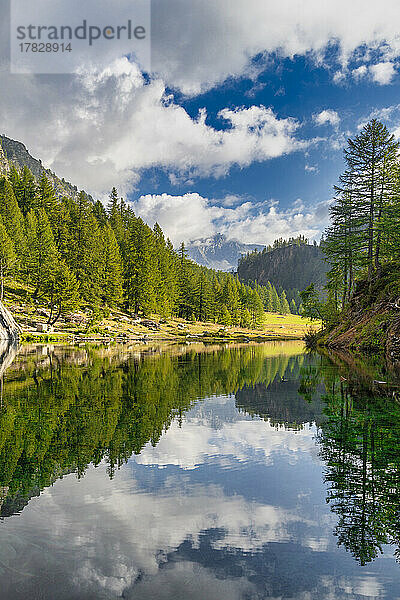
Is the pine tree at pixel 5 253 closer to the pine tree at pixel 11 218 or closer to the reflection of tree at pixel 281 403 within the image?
the pine tree at pixel 11 218

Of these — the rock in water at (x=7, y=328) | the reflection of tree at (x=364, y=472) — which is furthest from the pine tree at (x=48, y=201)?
the reflection of tree at (x=364, y=472)

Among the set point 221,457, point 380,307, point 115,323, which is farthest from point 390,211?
point 115,323

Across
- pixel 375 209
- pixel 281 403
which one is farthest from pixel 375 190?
pixel 281 403

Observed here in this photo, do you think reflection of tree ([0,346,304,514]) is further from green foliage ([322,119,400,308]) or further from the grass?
the grass

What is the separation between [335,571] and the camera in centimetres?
389

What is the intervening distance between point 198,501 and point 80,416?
5.93 metres

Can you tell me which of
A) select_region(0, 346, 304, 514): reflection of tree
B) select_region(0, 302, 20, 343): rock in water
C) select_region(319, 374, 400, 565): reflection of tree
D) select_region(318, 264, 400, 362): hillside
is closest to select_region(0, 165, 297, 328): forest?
select_region(0, 302, 20, 343): rock in water

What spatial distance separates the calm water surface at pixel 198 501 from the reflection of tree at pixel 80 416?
0.05 meters

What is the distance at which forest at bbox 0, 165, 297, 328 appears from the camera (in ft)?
204

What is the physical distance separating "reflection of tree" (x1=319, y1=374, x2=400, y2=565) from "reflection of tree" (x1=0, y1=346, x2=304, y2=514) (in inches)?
159

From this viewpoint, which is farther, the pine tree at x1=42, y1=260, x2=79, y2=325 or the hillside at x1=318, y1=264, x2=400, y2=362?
the pine tree at x1=42, y1=260, x2=79, y2=325

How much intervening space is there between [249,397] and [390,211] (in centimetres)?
2942

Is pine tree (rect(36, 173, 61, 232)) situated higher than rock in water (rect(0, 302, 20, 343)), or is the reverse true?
pine tree (rect(36, 173, 61, 232))

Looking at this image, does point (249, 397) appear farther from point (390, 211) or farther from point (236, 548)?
point (390, 211)
